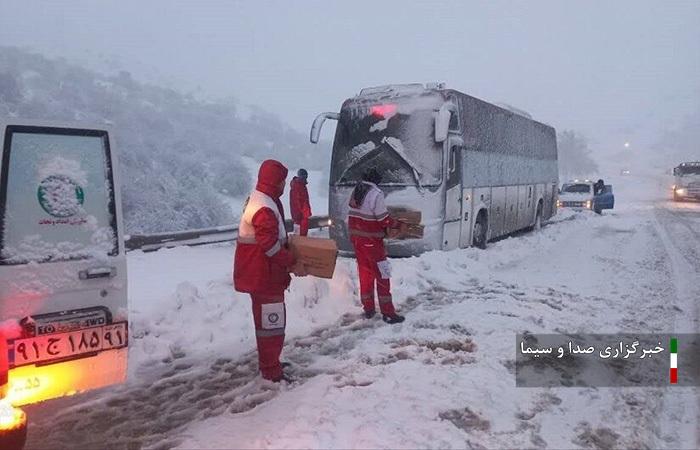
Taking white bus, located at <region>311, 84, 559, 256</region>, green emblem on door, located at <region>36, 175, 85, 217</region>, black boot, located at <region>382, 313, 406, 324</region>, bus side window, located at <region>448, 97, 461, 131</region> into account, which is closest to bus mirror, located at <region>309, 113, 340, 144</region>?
white bus, located at <region>311, 84, 559, 256</region>

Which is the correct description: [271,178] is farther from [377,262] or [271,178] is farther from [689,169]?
[689,169]

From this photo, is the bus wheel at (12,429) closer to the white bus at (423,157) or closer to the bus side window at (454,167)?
the white bus at (423,157)

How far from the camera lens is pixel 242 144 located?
6144 cm

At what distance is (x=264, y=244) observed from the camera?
15.4 feet

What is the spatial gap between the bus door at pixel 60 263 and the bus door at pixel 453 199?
7.93 m

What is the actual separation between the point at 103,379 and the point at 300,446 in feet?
5.60

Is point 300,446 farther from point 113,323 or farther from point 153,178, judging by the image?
point 153,178

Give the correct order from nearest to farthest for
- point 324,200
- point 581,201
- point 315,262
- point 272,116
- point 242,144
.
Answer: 1. point 315,262
2. point 581,201
3. point 324,200
4. point 242,144
5. point 272,116

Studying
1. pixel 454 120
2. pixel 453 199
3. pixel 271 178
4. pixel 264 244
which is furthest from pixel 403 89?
pixel 264 244

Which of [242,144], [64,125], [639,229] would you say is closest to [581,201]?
[639,229]

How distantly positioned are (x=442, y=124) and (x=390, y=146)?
4.11 feet

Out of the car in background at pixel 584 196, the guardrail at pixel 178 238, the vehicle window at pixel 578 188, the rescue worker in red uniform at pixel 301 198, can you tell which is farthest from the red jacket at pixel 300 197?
the vehicle window at pixel 578 188

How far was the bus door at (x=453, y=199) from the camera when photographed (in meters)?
11.0

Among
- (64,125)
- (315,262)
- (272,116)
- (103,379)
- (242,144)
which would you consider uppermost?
(272,116)
